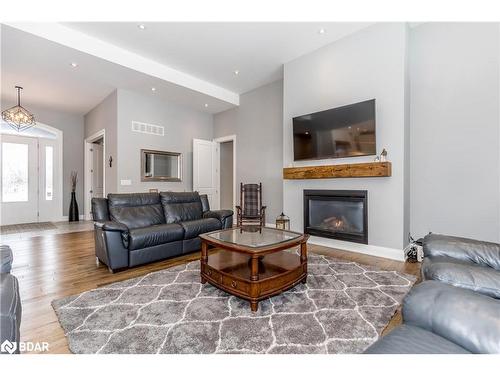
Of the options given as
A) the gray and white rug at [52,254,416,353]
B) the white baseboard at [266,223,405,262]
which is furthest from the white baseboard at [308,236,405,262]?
the gray and white rug at [52,254,416,353]

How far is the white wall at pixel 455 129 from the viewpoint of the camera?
9.66ft

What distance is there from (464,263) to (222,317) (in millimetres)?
1689

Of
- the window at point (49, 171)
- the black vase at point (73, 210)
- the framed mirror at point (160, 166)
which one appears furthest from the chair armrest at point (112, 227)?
the window at point (49, 171)

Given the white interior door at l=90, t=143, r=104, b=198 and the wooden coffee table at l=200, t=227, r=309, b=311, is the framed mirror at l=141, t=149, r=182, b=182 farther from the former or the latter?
the wooden coffee table at l=200, t=227, r=309, b=311

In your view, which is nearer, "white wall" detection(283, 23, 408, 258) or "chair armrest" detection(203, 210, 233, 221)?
"white wall" detection(283, 23, 408, 258)

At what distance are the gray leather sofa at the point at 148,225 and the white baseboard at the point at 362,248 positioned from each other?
1581mm

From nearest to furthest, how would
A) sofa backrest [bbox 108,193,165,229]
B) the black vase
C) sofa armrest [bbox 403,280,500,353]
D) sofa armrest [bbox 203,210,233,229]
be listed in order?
sofa armrest [bbox 403,280,500,353] → sofa backrest [bbox 108,193,165,229] → sofa armrest [bbox 203,210,233,229] → the black vase

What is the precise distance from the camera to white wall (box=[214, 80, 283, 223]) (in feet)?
16.8

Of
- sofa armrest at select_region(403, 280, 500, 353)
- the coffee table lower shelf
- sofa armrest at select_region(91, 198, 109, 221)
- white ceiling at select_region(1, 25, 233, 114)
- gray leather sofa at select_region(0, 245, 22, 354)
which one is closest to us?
sofa armrest at select_region(403, 280, 500, 353)

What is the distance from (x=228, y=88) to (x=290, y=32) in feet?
7.72

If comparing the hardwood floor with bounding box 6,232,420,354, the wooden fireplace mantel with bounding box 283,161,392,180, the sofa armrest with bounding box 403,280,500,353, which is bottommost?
the hardwood floor with bounding box 6,232,420,354

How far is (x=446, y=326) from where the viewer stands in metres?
0.87

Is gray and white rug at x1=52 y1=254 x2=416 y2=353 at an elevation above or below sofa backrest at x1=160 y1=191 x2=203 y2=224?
below
